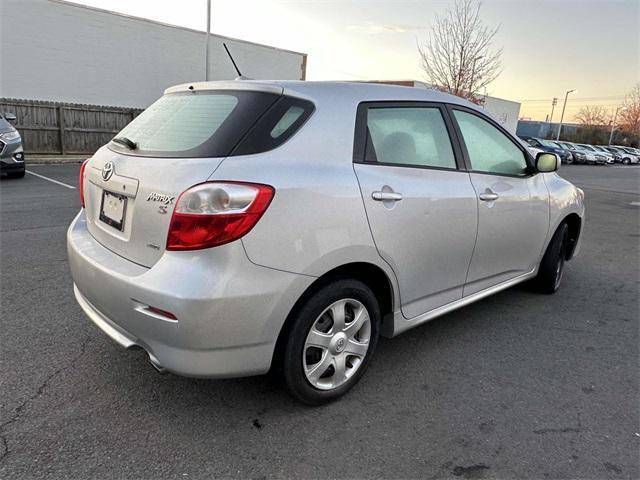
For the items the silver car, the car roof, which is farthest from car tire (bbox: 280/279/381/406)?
the car roof

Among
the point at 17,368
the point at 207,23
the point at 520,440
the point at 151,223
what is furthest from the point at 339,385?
the point at 207,23

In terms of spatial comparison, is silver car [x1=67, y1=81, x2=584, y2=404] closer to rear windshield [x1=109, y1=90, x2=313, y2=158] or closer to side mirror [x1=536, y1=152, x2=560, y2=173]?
rear windshield [x1=109, y1=90, x2=313, y2=158]

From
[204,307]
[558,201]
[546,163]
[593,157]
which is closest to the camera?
[204,307]

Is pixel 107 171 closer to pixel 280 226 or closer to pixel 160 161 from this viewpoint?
pixel 160 161

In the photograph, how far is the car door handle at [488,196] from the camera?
3307mm

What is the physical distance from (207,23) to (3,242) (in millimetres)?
15040

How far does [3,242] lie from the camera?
541 centimetres

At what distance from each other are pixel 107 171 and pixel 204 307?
1057 millimetres

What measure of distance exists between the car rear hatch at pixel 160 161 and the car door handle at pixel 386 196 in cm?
72

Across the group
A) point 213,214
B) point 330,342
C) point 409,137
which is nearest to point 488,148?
point 409,137

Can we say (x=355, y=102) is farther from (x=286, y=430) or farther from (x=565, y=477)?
(x=565, y=477)

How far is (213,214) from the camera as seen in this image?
2.08m

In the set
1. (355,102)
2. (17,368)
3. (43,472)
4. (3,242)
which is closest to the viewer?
(43,472)

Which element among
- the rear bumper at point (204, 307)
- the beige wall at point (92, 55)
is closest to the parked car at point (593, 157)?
the beige wall at point (92, 55)
